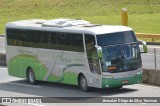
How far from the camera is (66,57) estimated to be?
82.1ft

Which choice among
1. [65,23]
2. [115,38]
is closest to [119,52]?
[115,38]

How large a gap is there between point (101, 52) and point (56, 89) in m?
3.70

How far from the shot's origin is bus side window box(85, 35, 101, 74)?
75.9 feet

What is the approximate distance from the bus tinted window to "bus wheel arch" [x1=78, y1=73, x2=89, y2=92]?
101 centimetres

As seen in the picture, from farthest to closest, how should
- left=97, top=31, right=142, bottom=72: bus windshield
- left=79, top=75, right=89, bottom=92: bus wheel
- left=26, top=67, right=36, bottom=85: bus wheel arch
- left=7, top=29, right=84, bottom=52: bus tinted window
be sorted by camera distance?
left=26, top=67, right=36, bottom=85: bus wheel arch < left=7, top=29, right=84, bottom=52: bus tinted window < left=79, top=75, right=89, bottom=92: bus wheel < left=97, top=31, right=142, bottom=72: bus windshield

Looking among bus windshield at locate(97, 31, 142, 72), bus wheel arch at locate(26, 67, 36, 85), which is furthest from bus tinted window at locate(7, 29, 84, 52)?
bus windshield at locate(97, 31, 142, 72)

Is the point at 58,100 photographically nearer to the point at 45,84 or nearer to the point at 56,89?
the point at 56,89

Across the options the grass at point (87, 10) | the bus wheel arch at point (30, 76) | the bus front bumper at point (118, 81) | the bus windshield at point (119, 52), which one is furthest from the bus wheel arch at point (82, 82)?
the grass at point (87, 10)

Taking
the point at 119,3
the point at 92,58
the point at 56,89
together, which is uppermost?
the point at 92,58

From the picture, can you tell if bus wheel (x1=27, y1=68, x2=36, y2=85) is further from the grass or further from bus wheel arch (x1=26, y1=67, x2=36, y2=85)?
the grass

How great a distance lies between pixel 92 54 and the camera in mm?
23344

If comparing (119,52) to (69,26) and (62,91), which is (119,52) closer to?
(62,91)

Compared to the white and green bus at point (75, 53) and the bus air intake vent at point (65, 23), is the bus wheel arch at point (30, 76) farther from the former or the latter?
the bus air intake vent at point (65, 23)

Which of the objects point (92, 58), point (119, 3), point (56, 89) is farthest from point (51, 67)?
point (119, 3)
